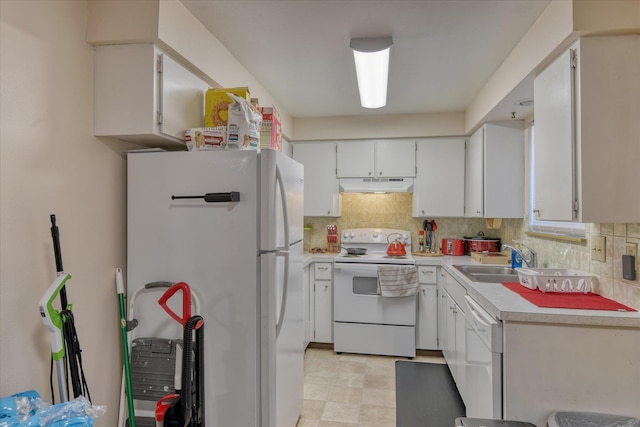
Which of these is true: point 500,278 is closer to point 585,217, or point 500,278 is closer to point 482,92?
point 585,217

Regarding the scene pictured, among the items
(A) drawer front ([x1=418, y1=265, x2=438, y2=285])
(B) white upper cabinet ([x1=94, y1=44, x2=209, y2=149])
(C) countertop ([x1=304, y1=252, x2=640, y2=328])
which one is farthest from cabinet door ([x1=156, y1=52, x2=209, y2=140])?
(A) drawer front ([x1=418, y1=265, x2=438, y2=285])

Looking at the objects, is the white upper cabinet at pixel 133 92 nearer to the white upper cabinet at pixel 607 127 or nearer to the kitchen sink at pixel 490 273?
the white upper cabinet at pixel 607 127

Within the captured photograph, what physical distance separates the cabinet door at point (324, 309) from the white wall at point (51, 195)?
6.69 ft

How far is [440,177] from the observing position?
12.0ft

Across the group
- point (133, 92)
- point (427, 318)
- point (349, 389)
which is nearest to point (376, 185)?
point (427, 318)

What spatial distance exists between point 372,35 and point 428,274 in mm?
2204

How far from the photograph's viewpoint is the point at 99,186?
1702 mm

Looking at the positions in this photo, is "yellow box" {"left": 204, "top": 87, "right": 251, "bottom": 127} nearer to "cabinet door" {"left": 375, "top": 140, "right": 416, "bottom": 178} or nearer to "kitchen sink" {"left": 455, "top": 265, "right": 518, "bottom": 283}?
Answer: "kitchen sink" {"left": 455, "top": 265, "right": 518, "bottom": 283}

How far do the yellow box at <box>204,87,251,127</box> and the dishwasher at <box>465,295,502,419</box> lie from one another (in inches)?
68.4

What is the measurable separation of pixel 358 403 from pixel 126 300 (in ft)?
5.84

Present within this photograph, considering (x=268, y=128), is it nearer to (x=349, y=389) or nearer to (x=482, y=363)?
(x=482, y=363)

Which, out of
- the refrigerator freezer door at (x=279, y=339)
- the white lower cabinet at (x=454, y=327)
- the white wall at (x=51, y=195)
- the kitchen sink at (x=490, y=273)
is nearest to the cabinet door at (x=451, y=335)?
the white lower cabinet at (x=454, y=327)

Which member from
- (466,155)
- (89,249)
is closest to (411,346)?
(466,155)

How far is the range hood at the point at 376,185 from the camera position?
3727mm
